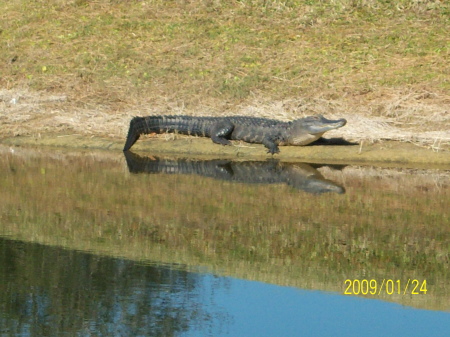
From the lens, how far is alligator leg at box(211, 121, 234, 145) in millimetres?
13180

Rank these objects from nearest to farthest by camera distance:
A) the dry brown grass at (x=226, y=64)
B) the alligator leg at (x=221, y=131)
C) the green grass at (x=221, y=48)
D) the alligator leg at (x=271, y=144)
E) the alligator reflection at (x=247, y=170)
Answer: the alligator reflection at (x=247, y=170) → the alligator leg at (x=271, y=144) → the alligator leg at (x=221, y=131) → the dry brown grass at (x=226, y=64) → the green grass at (x=221, y=48)

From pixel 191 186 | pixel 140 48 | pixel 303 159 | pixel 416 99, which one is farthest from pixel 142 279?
pixel 140 48

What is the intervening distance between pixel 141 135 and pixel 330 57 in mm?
4796

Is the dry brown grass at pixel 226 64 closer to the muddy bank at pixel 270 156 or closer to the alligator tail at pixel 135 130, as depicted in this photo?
the muddy bank at pixel 270 156

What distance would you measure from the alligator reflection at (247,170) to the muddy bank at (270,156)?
21.5 inches

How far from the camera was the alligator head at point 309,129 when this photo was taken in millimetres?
12586

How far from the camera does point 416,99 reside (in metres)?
14.3

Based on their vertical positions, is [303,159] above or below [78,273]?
below

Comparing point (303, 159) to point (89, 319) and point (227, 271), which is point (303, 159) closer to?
point (227, 271)

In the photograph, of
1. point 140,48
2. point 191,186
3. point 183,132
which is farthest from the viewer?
point 140,48

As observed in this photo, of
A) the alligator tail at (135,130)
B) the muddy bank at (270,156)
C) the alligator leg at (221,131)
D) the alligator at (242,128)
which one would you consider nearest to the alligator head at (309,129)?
the alligator at (242,128)

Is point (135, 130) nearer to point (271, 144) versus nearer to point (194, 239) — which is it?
point (271, 144)

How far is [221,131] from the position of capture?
13.2m
